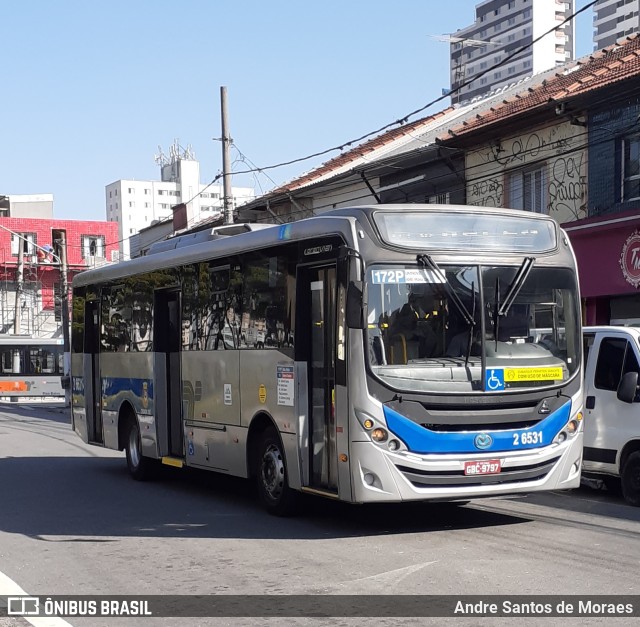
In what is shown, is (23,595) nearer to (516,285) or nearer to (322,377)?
(322,377)

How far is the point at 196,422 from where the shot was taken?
13430 millimetres

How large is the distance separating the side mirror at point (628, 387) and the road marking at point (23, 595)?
690 centimetres

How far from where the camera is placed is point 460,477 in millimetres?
9641

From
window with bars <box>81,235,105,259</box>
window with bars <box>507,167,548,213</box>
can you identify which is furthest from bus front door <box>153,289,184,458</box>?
window with bars <box>81,235,105,259</box>

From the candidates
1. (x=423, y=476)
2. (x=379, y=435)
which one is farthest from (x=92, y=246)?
(x=423, y=476)

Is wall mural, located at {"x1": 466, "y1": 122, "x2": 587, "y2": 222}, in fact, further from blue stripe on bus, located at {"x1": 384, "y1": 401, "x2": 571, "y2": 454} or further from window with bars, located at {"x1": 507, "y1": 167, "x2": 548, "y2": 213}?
blue stripe on bus, located at {"x1": 384, "y1": 401, "x2": 571, "y2": 454}

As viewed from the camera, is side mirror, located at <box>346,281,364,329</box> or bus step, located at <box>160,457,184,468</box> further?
bus step, located at <box>160,457,184,468</box>

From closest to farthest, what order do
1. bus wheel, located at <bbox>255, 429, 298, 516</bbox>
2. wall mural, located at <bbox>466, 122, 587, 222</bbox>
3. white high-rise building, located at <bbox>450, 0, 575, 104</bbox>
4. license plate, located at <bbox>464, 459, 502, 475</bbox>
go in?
1. license plate, located at <bbox>464, 459, 502, 475</bbox>
2. bus wheel, located at <bbox>255, 429, 298, 516</bbox>
3. wall mural, located at <bbox>466, 122, 587, 222</bbox>
4. white high-rise building, located at <bbox>450, 0, 575, 104</bbox>

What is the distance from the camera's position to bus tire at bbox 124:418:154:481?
15.2 metres

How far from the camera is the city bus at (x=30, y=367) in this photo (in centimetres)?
4681

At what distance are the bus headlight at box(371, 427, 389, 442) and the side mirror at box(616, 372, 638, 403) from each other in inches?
144

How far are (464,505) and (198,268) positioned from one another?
4.44 m

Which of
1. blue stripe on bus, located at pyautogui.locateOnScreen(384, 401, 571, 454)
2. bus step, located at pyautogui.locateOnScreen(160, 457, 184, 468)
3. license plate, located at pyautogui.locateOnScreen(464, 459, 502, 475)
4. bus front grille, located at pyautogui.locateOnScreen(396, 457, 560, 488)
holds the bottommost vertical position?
bus step, located at pyautogui.locateOnScreen(160, 457, 184, 468)

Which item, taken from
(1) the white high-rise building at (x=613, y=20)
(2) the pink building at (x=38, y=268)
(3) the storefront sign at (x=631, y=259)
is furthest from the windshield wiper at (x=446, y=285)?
(1) the white high-rise building at (x=613, y=20)
